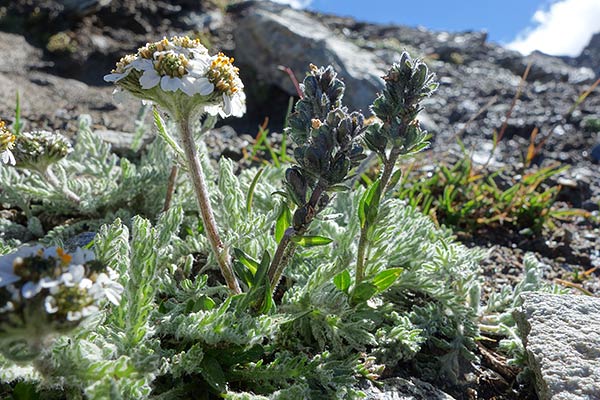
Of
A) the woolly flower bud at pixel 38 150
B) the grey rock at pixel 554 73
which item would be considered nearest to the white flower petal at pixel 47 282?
the woolly flower bud at pixel 38 150

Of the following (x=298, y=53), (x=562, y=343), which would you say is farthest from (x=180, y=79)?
(x=298, y=53)

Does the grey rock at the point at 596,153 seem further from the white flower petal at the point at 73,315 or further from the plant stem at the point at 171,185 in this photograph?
the white flower petal at the point at 73,315

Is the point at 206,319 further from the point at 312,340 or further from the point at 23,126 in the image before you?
the point at 23,126

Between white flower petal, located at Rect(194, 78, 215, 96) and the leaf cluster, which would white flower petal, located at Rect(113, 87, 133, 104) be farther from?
the leaf cluster

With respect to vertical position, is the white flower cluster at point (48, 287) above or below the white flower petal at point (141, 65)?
below

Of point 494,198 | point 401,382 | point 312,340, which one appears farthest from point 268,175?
point 494,198

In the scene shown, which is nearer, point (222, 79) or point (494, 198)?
point (222, 79)
